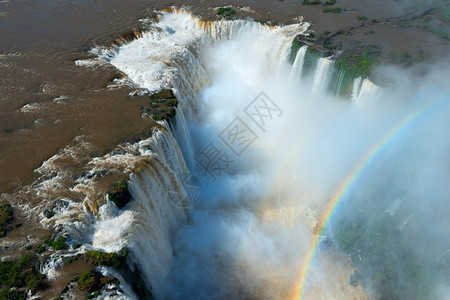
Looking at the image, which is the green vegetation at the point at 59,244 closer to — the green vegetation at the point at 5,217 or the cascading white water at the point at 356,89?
the green vegetation at the point at 5,217

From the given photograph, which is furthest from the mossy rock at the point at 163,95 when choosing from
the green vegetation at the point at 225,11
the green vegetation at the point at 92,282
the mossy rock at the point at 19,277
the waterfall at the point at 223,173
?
the green vegetation at the point at 225,11

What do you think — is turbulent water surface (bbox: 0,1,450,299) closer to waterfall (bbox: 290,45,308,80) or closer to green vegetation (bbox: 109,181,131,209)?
waterfall (bbox: 290,45,308,80)

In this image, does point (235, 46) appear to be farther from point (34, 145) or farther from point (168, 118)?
point (34, 145)

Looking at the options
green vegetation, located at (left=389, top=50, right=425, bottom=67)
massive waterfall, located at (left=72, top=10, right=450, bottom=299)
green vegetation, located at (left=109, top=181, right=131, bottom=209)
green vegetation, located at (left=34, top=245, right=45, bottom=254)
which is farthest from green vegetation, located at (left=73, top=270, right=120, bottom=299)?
green vegetation, located at (left=389, top=50, right=425, bottom=67)

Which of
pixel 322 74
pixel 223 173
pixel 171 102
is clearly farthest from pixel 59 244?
pixel 322 74

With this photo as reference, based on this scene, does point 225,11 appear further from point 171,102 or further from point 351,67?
point 171,102

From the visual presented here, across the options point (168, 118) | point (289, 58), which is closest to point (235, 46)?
point (289, 58)
